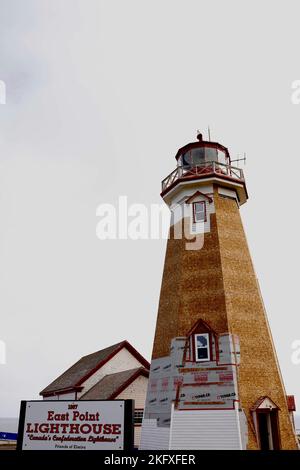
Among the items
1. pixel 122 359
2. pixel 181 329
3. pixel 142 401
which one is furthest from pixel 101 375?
pixel 181 329

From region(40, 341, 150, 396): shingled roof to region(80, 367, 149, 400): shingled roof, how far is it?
44.1 inches

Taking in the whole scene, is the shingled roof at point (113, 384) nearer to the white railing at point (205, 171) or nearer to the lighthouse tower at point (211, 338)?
the lighthouse tower at point (211, 338)

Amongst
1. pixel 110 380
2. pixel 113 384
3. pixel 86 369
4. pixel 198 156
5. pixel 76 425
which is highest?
pixel 198 156

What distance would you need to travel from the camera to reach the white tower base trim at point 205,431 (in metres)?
17.2

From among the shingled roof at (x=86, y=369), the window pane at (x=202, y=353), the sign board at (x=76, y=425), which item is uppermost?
the shingled roof at (x=86, y=369)

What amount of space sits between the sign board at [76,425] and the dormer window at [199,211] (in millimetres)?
11075

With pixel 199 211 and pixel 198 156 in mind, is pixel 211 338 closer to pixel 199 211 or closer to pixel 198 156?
pixel 199 211

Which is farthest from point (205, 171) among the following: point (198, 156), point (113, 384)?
point (113, 384)

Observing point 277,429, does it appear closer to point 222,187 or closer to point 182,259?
point 182,259

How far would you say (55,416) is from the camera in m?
15.7

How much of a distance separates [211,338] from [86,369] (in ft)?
54.2

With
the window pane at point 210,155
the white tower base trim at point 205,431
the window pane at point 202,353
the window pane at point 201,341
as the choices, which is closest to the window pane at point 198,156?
the window pane at point 210,155

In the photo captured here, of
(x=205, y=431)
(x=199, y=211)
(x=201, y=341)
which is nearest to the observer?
(x=205, y=431)

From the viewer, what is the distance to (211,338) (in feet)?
63.2
